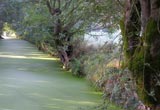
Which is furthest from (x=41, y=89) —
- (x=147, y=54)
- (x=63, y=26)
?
(x=147, y=54)

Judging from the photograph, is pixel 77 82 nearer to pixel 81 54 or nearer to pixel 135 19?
pixel 81 54

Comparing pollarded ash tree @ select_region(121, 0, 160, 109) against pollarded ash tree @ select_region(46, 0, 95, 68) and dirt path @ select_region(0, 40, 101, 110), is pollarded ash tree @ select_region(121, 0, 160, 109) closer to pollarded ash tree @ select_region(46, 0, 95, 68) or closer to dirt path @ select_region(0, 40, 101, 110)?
dirt path @ select_region(0, 40, 101, 110)

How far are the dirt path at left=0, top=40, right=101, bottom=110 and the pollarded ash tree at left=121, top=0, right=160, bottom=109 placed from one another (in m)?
2.35

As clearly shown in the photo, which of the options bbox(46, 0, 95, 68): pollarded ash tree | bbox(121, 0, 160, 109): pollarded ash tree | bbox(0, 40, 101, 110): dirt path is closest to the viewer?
bbox(121, 0, 160, 109): pollarded ash tree

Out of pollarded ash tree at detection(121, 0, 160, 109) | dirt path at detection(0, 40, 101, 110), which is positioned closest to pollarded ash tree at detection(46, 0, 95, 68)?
dirt path at detection(0, 40, 101, 110)

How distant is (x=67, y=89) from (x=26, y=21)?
292 cm

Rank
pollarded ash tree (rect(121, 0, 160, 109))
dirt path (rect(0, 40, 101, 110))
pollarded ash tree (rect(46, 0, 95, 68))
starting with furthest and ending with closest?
pollarded ash tree (rect(46, 0, 95, 68))
dirt path (rect(0, 40, 101, 110))
pollarded ash tree (rect(121, 0, 160, 109))

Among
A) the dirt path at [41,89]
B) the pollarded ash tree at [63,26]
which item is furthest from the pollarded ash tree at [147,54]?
the pollarded ash tree at [63,26]

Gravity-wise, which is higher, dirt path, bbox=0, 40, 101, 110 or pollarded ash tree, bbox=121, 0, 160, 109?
pollarded ash tree, bbox=121, 0, 160, 109

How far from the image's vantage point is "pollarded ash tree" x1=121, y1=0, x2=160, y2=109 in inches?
59.4


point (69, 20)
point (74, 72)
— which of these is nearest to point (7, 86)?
point (74, 72)

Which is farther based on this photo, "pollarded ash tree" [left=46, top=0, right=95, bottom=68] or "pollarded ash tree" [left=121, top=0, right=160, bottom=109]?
"pollarded ash tree" [left=46, top=0, right=95, bottom=68]

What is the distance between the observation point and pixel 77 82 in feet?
19.4

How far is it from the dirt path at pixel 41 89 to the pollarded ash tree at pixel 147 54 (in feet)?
7.72
